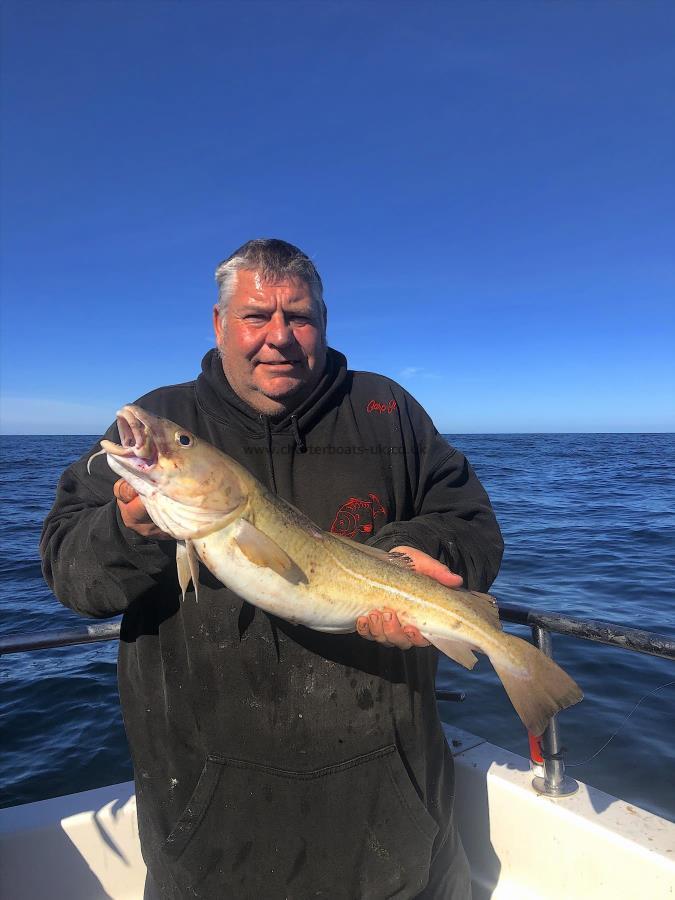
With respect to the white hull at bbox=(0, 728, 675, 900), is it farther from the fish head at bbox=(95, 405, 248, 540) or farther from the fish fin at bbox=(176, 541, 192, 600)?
the fish head at bbox=(95, 405, 248, 540)

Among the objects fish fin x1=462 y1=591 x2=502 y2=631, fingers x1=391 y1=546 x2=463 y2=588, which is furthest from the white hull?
fingers x1=391 y1=546 x2=463 y2=588

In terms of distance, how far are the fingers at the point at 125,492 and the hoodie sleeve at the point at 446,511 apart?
1.27 metres

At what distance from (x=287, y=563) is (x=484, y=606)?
1.08 metres

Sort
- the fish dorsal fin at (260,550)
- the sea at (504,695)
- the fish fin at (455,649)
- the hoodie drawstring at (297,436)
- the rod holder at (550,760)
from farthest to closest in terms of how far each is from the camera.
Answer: the sea at (504,695) → the rod holder at (550,760) → the hoodie drawstring at (297,436) → the fish fin at (455,649) → the fish dorsal fin at (260,550)

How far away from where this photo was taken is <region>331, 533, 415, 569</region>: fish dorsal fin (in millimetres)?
3080

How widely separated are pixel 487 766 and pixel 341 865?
1418 mm

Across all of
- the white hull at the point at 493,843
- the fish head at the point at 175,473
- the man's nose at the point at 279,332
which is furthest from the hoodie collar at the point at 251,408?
the white hull at the point at 493,843

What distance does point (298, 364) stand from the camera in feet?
11.0

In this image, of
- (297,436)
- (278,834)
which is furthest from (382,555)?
(278,834)

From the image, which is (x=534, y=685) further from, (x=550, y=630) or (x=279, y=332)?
(x=279, y=332)

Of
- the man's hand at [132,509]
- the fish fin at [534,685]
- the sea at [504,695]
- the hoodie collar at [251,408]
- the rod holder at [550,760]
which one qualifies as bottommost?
the sea at [504,695]

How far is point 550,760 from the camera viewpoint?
12.1 ft

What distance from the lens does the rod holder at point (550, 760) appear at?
12.0ft

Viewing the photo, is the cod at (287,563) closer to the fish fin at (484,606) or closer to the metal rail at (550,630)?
the fish fin at (484,606)
